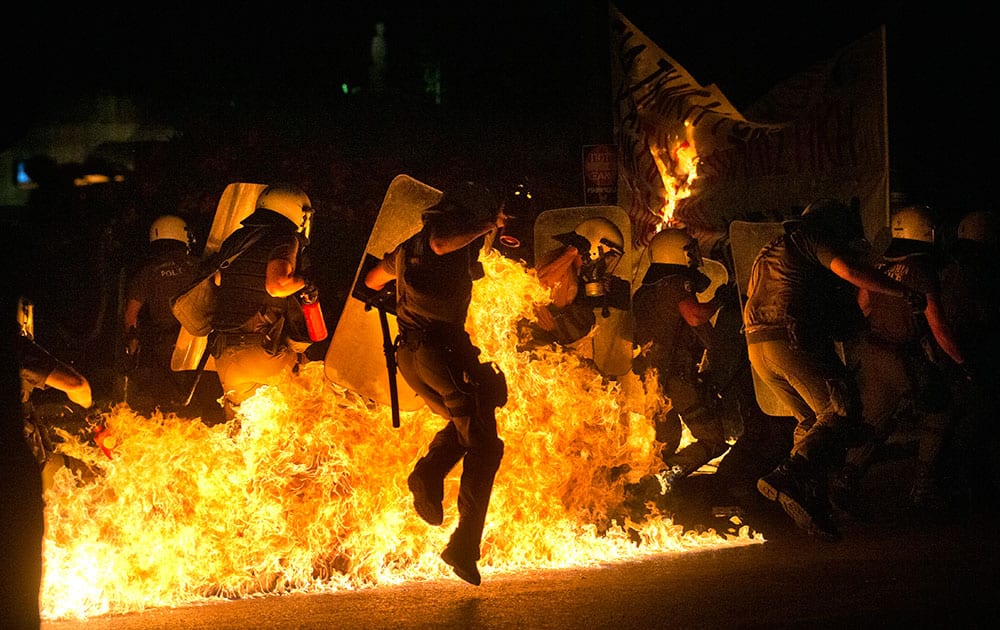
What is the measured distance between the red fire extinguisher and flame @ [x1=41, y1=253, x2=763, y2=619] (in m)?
0.40

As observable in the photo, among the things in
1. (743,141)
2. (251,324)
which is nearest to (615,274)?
(743,141)

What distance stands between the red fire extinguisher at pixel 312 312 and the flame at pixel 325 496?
0.40 metres

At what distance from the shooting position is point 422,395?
7.64 meters

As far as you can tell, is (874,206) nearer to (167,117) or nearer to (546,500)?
(546,500)

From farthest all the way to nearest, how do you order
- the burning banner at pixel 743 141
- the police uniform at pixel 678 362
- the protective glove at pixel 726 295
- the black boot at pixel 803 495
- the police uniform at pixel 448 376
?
the protective glove at pixel 726 295, the burning banner at pixel 743 141, the police uniform at pixel 678 362, the black boot at pixel 803 495, the police uniform at pixel 448 376

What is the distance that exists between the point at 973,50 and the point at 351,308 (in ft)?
46.4

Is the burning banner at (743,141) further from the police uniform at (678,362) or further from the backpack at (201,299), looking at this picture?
the backpack at (201,299)

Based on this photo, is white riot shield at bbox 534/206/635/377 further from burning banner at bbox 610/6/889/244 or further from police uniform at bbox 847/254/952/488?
police uniform at bbox 847/254/952/488

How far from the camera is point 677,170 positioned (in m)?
12.1

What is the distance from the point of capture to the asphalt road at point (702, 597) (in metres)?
6.27

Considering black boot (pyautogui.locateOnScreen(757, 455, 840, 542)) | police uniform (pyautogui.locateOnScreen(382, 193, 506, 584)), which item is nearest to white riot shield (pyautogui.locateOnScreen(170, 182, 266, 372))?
police uniform (pyautogui.locateOnScreen(382, 193, 506, 584))

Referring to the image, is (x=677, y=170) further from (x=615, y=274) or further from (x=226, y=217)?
Result: (x=226, y=217)

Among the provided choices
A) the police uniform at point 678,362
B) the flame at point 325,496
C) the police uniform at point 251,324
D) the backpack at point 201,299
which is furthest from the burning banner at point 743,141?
the backpack at point 201,299

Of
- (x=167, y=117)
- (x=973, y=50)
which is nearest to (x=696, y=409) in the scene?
(x=973, y=50)
